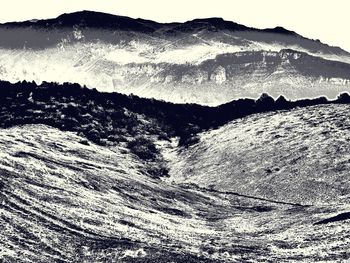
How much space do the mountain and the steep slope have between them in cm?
22

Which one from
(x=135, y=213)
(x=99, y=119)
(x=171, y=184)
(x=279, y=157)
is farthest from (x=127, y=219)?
(x=99, y=119)

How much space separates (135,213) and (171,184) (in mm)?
25322

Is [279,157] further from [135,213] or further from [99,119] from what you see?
[99,119]

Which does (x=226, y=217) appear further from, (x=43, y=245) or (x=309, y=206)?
(x=43, y=245)

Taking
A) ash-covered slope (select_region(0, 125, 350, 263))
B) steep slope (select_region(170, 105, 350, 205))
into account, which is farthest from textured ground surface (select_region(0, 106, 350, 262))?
steep slope (select_region(170, 105, 350, 205))

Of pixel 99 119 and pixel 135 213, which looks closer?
pixel 135 213

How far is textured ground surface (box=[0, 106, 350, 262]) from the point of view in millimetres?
109188

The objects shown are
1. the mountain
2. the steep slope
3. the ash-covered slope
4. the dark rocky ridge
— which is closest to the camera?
the ash-covered slope

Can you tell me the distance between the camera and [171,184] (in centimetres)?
15538

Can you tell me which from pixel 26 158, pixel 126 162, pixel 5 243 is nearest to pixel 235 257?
pixel 5 243

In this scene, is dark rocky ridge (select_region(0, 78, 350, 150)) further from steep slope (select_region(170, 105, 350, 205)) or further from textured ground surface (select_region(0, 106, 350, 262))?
textured ground surface (select_region(0, 106, 350, 262))

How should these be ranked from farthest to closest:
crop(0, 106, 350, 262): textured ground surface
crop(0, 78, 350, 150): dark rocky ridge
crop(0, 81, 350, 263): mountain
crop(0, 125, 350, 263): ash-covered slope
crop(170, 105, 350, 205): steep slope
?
1. crop(0, 78, 350, 150): dark rocky ridge
2. crop(170, 105, 350, 205): steep slope
3. crop(0, 81, 350, 263): mountain
4. crop(0, 106, 350, 262): textured ground surface
5. crop(0, 125, 350, 263): ash-covered slope

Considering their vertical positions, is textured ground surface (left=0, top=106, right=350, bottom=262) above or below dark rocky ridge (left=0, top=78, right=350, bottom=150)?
below

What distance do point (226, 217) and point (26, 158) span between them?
31.5 meters
